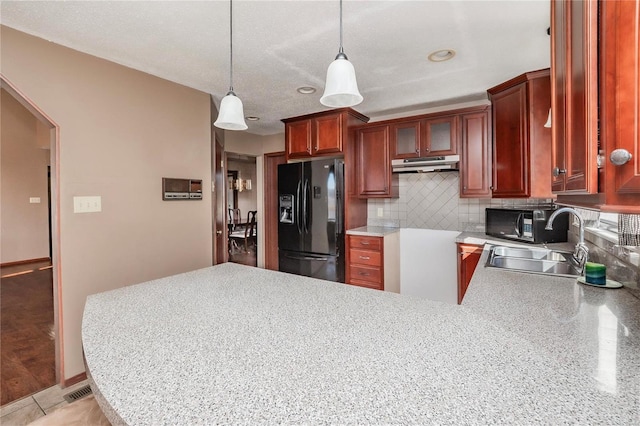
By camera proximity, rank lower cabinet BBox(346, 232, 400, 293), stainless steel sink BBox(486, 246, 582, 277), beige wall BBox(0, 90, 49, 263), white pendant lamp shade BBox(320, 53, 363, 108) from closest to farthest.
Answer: white pendant lamp shade BBox(320, 53, 363, 108)
stainless steel sink BBox(486, 246, 582, 277)
lower cabinet BBox(346, 232, 400, 293)
beige wall BBox(0, 90, 49, 263)

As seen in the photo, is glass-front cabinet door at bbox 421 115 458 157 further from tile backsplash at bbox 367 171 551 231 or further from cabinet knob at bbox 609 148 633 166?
cabinet knob at bbox 609 148 633 166

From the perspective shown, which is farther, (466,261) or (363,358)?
(466,261)

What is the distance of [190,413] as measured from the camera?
0.56 metres

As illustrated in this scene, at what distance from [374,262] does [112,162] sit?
254 cm

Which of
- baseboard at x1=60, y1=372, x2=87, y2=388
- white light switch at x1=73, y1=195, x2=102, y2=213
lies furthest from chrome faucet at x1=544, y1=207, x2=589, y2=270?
baseboard at x1=60, y1=372, x2=87, y2=388

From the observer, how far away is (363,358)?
2.42ft

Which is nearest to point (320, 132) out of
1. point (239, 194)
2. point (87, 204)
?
point (87, 204)

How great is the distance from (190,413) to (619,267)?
71.0 inches

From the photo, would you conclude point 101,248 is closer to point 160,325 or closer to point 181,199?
point 181,199

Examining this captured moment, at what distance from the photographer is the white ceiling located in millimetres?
1710

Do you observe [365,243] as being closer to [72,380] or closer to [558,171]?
[558,171]

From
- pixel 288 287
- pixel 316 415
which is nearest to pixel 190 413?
pixel 316 415

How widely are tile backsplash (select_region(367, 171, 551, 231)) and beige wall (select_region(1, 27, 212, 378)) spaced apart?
87.3 inches

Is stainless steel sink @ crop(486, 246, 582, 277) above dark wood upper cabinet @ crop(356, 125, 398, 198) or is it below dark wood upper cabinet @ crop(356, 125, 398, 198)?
below
